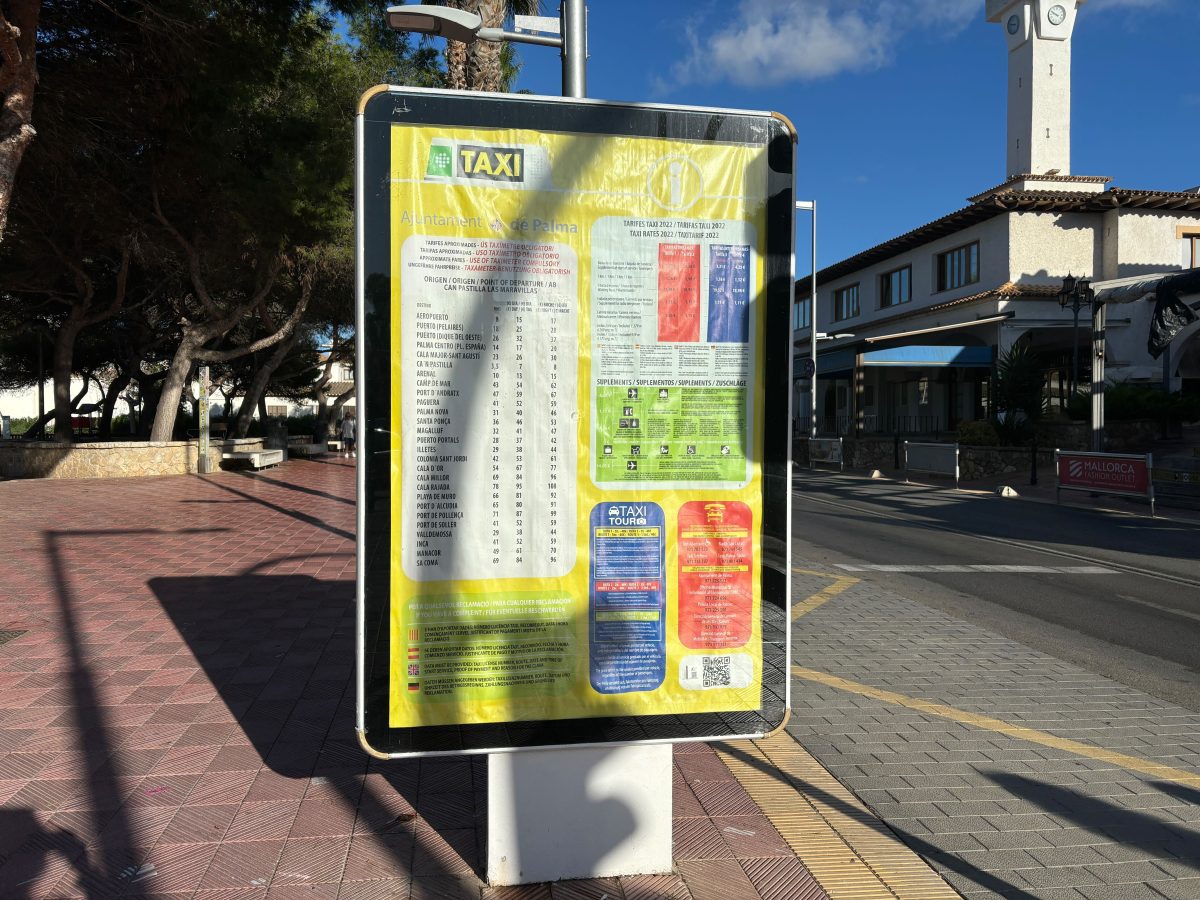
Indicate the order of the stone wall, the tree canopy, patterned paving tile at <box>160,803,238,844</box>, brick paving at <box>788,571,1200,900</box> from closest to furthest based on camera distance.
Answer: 1. brick paving at <box>788,571,1200,900</box>
2. patterned paving tile at <box>160,803,238,844</box>
3. the tree canopy
4. the stone wall

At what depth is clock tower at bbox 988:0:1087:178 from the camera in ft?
113

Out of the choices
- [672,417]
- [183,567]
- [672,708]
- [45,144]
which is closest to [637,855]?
[672,708]

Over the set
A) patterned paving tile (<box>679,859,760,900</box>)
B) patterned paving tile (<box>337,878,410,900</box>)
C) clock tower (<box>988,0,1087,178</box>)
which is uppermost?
clock tower (<box>988,0,1087,178</box>)

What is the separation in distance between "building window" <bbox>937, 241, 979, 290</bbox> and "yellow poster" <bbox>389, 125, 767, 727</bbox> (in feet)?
93.2

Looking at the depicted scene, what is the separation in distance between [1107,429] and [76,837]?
2453 centimetres

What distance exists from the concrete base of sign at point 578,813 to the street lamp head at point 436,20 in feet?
13.8

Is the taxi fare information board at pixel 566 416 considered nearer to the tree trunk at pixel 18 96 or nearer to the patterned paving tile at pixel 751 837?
the patterned paving tile at pixel 751 837

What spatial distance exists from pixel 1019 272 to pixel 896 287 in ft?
23.9

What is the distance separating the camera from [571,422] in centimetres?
276

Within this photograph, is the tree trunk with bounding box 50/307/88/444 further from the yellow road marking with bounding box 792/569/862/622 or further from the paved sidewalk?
the yellow road marking with bounding box 792/569/862/622

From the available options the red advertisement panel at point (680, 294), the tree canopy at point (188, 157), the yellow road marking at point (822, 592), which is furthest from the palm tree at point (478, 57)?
the red advertisement panel at point (680, 294)

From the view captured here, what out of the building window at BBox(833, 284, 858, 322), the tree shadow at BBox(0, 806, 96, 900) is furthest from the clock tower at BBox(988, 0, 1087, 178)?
the tree shadow at BBox(0, 806, 96, 900)

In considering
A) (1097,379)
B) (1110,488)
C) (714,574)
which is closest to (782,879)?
(714,574)

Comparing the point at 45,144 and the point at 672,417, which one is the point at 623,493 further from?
the point at 45,144
